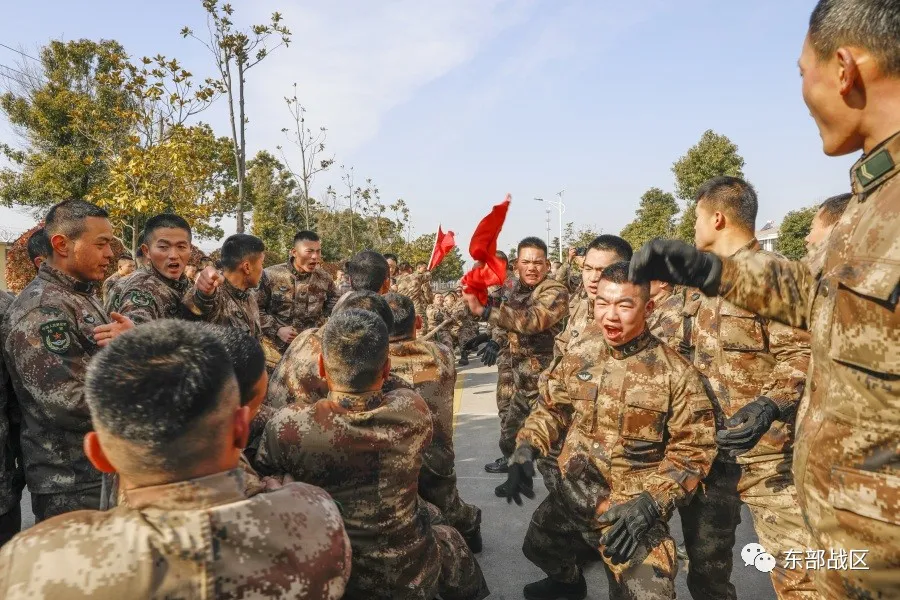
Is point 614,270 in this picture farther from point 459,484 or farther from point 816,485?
point 459,484

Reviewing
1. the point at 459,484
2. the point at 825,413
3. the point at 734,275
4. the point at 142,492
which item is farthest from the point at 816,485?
the point at 459,484

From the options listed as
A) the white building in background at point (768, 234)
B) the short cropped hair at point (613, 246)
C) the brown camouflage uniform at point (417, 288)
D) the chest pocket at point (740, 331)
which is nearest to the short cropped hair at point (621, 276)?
the chest pocket at point (740, 331)

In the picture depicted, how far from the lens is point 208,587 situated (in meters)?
1.15

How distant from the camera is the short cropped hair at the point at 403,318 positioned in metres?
3.66

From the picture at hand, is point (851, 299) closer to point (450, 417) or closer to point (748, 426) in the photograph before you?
point (748, 426)

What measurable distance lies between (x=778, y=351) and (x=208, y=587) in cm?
319

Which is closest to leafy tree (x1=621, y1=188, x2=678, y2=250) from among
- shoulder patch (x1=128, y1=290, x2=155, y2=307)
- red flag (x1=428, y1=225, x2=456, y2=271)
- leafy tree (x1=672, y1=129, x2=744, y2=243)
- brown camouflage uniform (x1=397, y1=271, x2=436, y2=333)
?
leafy tree (x1=672, y1=129, x2=744, y2=243)

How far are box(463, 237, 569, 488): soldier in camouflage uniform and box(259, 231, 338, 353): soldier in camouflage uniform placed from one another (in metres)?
2.28

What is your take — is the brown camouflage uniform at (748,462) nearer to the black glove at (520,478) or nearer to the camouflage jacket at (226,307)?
the black glove at (520,478)

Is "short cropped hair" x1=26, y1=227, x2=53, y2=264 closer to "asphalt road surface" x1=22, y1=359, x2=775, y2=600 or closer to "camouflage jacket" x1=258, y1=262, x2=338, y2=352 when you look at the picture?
"asphalt road surface" x1=22, y1=359, x2=775, y2=600

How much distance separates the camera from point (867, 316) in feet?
4.79

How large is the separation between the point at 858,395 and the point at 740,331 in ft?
6.50

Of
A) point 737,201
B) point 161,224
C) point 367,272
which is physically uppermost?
point 161,224

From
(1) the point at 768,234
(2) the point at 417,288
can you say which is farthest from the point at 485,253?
(1) the point at 768,234
